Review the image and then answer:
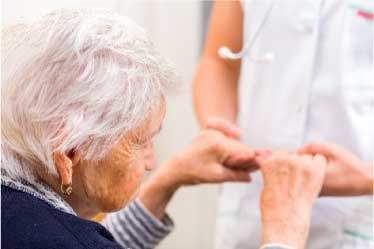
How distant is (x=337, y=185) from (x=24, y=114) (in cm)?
55

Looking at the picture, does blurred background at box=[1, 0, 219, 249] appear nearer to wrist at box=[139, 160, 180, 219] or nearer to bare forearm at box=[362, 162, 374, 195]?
wrist at box=[139, 160, 180, 219]

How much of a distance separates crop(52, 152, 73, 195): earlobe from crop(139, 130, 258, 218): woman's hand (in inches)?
15.7

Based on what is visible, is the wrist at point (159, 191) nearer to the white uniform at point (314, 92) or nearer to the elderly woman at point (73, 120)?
the white uniform at point (314, 92)

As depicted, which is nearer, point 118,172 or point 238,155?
point 118,172

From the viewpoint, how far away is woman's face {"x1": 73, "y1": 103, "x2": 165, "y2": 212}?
32.6 inches

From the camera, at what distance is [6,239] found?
0.73 meters

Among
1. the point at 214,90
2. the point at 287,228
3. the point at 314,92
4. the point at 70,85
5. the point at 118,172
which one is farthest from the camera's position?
the point at 214,90

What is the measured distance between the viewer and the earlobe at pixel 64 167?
0.78 meters

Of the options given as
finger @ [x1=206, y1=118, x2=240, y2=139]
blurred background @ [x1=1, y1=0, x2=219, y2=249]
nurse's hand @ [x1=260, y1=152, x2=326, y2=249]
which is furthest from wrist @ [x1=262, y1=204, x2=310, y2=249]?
blurred background @ [x1=1, y1=0, x2=219, y2=249]

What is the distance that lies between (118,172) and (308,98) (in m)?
0.42

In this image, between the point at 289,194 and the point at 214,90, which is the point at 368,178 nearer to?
the point at 289,194

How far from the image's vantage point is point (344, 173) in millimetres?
1063

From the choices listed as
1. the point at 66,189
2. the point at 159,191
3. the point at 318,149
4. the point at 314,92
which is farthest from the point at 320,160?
the point at 66,189

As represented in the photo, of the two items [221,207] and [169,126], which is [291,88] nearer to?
[221,207]
